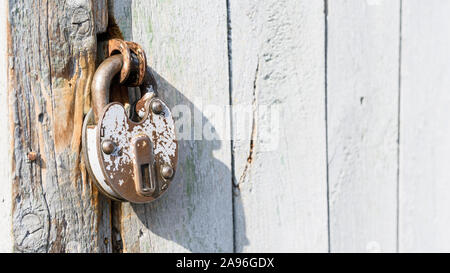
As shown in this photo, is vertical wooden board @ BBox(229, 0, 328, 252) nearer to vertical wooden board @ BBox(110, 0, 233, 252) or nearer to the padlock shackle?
vertical wooden board @ BBox(110, 0, 233, 252)

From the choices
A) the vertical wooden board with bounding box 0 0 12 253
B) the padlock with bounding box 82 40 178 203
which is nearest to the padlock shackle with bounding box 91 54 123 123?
the padlock with bounding box 82 40 178 203

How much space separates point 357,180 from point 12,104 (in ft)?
2.22

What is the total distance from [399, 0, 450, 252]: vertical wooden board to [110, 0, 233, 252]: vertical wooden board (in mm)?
452

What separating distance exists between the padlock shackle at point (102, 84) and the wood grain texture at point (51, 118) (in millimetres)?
27

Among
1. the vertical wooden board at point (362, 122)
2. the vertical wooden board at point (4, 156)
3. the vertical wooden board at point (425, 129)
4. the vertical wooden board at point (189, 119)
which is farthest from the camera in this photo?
A: the vertical wooden board at point (425, 129)

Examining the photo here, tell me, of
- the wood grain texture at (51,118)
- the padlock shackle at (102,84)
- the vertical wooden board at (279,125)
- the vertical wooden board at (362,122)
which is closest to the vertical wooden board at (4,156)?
the wood grain texture at (51,118)

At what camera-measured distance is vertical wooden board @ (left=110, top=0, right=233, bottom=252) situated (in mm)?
690

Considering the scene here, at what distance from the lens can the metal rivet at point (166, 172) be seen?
2.10ft

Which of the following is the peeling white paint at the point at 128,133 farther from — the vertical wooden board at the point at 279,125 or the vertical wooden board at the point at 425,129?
the vertical wooden board at the point at 425,129

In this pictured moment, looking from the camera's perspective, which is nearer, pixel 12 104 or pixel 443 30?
pixel 12 104

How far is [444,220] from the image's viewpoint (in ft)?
3.53
